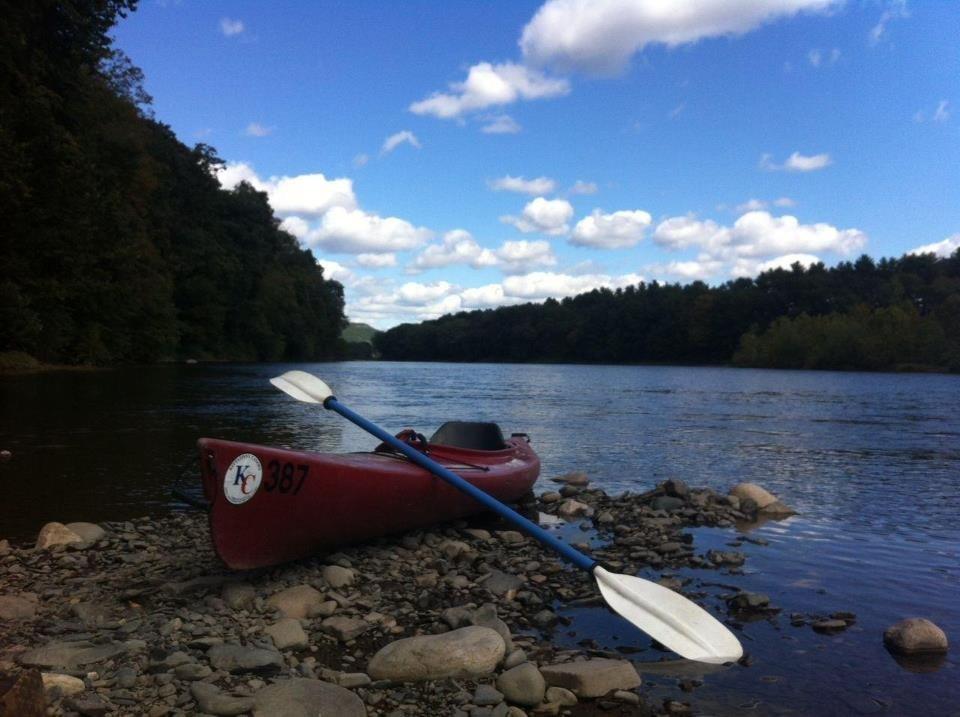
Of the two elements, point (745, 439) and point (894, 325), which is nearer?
point (745, 439)

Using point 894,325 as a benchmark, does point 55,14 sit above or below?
above

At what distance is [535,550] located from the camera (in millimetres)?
6098

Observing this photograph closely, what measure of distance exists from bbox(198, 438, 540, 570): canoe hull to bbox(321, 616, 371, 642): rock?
0.81m

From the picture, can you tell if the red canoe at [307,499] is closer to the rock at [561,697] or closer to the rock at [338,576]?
the rock at [338,576]

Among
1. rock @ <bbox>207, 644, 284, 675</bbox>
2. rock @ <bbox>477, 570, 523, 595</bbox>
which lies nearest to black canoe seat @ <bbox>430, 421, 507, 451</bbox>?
rock @ <bbox>477, 570, 523, 595</bbox>

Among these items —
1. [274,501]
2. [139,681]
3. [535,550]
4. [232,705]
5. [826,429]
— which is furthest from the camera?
[826,429]

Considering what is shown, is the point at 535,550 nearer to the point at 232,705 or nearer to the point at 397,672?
the point at 397,672

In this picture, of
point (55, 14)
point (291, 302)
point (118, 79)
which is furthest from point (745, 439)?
point (291, 302)

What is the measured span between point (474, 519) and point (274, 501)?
293 centimetres

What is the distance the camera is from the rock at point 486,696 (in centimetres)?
336

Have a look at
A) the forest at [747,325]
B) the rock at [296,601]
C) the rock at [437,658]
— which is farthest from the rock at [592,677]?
the forest at [747,325]

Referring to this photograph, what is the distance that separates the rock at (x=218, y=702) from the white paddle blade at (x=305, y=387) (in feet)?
12.0

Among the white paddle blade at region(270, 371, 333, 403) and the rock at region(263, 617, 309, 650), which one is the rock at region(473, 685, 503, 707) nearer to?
the rock at region(263, 617, 309, 650)

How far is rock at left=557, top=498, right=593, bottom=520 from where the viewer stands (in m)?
7.71
